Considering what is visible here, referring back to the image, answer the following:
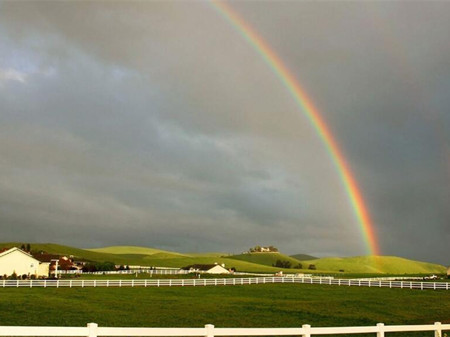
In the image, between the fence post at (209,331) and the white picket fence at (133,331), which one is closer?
the white picket fence at (133,331)

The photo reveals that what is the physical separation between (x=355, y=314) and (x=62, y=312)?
17.9m

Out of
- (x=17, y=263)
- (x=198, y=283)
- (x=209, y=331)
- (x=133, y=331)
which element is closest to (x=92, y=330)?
(x=133, y=331)

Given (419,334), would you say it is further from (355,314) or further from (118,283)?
(118,283)

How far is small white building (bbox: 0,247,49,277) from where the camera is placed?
303ft

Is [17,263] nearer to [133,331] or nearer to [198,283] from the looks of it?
[198,283]

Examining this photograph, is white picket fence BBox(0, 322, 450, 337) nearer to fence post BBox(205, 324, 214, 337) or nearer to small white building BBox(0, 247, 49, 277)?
fence post BBox(205, 324, 214, 337)

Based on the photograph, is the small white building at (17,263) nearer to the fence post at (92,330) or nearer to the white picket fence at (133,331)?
the white picket fence at (133,331)

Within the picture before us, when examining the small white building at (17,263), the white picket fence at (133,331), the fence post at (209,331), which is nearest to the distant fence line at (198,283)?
the small white building at (17,263)

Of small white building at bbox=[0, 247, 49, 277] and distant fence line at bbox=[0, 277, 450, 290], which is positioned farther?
small white building at bbox=[0, 247, 49, 277]

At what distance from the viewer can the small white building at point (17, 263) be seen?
303 ft

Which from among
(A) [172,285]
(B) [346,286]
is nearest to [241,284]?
(A) [172,285]

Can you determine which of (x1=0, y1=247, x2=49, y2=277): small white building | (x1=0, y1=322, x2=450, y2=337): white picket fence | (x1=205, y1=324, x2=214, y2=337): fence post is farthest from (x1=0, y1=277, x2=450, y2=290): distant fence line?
(x1=205, y1=324, x2=214, y2=337): fence post

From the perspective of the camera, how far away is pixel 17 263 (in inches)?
3706

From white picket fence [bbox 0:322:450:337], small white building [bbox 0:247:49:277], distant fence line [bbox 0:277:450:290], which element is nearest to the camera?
white picket fence [bbox 0:322:450:337]
